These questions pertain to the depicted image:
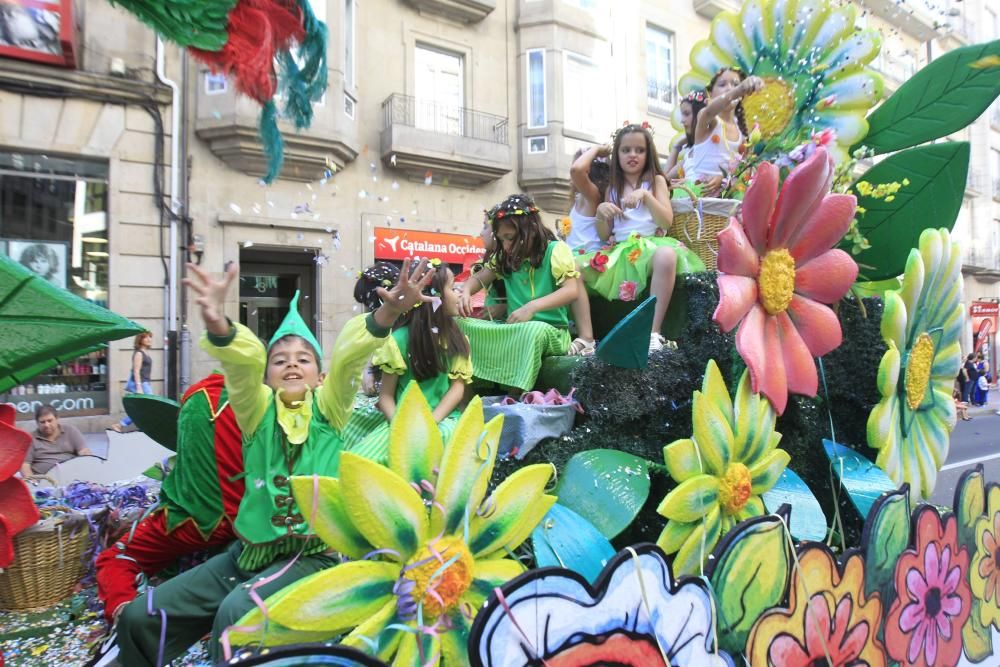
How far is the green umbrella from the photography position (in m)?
1.03

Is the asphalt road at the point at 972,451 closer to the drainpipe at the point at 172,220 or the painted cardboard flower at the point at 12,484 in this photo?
the painted cardboard flower at the point at 12,484

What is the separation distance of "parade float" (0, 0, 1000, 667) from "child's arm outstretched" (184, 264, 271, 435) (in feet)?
1.75

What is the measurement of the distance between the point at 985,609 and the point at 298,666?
2.33 m

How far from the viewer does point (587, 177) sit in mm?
2930

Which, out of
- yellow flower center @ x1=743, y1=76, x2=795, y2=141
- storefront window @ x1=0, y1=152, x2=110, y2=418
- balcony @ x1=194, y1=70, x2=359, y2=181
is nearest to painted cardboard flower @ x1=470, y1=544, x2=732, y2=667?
yellow flower center @ x1=743, y1=76, x2=795, y2=141

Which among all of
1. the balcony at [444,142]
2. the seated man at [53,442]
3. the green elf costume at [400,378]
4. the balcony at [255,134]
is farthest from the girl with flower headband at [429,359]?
the balcony at [444,142]

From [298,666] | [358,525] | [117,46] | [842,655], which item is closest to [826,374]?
[842,655]

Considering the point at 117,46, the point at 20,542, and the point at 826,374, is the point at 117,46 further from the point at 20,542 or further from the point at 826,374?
the point at 826,374

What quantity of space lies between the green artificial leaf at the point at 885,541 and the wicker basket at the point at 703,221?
3.51 feet

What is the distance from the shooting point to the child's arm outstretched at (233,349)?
1.36 m

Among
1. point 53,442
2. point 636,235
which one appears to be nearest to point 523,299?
→ point 636,235

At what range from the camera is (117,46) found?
24.1 ft

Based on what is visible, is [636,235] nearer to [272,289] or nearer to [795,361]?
[795,361]

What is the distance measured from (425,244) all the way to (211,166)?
114 inches
